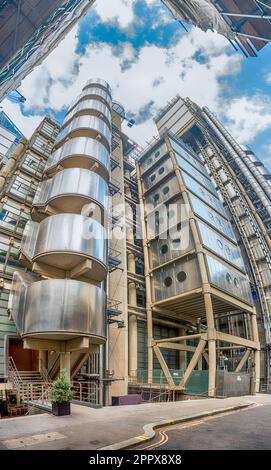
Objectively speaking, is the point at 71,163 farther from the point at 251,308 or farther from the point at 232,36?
the point at 251,308

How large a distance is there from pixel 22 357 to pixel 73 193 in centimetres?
1471

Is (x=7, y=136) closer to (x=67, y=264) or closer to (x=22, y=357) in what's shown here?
(x=67, y=264)

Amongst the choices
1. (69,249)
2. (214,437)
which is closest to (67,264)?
(69,249)

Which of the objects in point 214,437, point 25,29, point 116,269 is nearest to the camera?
point 214,437

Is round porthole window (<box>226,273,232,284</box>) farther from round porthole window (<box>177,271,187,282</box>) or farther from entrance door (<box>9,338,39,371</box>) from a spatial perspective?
entrance door (<box>9,338,39,371</box>)

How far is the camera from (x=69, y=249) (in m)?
17.5

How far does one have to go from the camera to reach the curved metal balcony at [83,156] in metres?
24.0

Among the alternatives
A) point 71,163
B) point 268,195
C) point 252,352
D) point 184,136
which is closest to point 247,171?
point 268,195

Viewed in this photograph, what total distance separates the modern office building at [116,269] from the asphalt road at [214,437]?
332 inches

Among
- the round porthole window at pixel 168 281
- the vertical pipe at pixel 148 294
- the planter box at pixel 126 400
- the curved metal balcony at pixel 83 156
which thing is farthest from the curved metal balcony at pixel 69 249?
the vertical pipe at pixel 148 294

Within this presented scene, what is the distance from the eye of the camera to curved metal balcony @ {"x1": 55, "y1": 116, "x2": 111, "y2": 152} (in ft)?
88.0

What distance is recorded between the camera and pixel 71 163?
81.5 feet

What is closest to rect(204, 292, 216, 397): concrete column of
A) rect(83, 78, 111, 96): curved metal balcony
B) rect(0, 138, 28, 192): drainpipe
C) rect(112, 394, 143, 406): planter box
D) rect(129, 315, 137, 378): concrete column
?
rect(129, 315, 137, 378): concrete column

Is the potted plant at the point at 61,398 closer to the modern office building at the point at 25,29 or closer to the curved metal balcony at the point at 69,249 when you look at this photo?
the curved metal balcony at the point at 69,249
